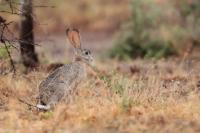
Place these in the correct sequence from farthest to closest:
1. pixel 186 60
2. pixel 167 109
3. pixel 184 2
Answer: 1. pixel 184 2
2. pixel 186 60
3. pixel 167 109

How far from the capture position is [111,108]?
24.3ft

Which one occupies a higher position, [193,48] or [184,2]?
[184,2]

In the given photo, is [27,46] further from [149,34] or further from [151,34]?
[151,34]

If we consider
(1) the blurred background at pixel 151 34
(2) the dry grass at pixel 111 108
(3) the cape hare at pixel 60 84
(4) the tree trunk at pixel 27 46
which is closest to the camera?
(2) the dry grass at pixel 111 108

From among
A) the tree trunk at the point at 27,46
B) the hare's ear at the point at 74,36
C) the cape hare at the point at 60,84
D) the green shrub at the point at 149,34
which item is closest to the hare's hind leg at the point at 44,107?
the cape hare at the point at 60,84

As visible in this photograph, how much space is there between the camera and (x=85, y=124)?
706cm

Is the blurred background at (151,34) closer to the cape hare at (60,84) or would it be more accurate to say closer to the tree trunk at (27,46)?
the tree trunk at (27,46)

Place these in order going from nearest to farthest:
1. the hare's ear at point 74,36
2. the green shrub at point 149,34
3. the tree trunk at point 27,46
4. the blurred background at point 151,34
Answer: the hare's ear at point 74,36 → the tree trunk at point 27,46 → the blurred background at point 151,34 → the green shrub at point 149,34

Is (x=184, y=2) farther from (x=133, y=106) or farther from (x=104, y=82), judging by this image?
(x=133, y=106)

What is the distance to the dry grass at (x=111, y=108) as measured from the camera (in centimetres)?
693

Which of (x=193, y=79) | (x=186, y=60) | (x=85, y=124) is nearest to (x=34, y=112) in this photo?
(x=85, y=124)

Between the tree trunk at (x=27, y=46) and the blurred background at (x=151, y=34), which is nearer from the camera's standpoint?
the tree trunk at (x=27, y=46)

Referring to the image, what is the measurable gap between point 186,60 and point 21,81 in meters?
3.96

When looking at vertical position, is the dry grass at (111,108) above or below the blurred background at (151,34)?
below
